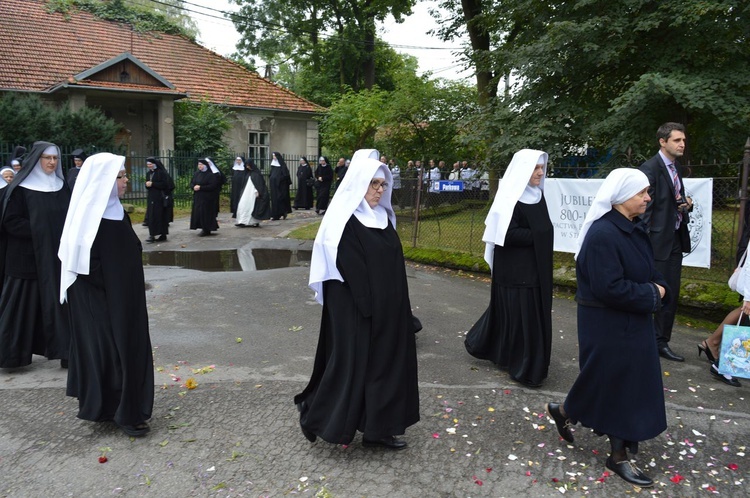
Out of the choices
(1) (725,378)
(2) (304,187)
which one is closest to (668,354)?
(1) (725,378)

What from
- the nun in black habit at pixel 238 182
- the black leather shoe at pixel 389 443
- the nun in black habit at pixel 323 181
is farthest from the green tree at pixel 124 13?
the black leather shoe at pixel 389 443

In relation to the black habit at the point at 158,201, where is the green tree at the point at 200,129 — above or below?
above

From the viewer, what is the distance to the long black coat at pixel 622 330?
3734 mm

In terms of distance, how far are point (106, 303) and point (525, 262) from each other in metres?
3.35

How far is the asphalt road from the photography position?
12.7 ft

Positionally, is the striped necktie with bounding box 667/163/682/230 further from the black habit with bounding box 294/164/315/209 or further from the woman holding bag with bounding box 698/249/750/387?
the black habit with bounding box 294/164/315/209

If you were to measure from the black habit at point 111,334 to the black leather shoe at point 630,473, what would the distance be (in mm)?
3153

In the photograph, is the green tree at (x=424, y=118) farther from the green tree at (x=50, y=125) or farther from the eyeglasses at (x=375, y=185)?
the eyeglasses at (x=375, y=185)

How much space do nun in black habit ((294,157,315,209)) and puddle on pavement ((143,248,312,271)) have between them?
8.58 meters

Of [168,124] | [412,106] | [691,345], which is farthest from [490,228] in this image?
[168,124]

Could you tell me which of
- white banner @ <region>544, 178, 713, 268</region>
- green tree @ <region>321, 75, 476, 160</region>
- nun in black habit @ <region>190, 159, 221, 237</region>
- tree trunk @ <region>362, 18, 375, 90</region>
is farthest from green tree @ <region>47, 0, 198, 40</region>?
white banner @ <region>544, 178, 713, 268</region>

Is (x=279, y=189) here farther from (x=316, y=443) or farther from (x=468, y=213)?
(x=316, y=443)

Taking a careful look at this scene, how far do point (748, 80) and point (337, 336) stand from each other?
8152mm

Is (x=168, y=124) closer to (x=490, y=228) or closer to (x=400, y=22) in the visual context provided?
(x=400, y=22)
